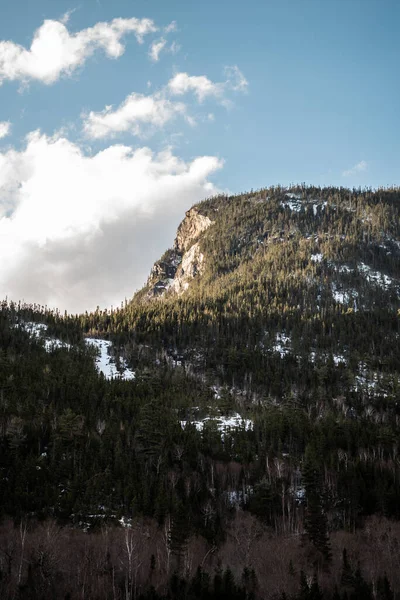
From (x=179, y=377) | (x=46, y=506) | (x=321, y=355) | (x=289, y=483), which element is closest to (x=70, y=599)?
(x=46, y=506)

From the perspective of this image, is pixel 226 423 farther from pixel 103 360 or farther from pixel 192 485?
pixel 103 360

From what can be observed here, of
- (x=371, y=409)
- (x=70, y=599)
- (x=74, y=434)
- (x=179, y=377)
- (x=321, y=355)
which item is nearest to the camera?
(x=70, y=599)

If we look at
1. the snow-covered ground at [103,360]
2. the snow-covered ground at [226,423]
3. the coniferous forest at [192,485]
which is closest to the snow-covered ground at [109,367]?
the snow-covered ground at [103,360]

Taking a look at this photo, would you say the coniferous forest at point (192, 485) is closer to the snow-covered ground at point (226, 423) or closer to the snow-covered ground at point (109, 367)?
the snow-covered ground at point (226, 423)

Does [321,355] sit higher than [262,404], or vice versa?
[321,355]

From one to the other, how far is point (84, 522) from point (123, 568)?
21.8 m

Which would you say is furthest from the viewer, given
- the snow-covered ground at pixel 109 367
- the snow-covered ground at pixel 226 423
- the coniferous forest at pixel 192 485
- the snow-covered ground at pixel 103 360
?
the snow-covered ground at pixel 103 360

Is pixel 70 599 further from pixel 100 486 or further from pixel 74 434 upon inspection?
pixel 74 434

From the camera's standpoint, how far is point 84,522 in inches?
2970

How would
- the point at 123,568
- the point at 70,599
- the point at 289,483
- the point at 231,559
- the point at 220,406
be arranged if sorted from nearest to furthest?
the point at 70,599, the point at 123,568, the point at 231,559, the point at 289,483, the point at 220,406

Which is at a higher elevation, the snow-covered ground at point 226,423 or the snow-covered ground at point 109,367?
the snow-covered ground at point 109,367

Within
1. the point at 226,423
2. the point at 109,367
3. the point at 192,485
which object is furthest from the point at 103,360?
the point at 192,485

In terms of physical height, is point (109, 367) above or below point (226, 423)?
above

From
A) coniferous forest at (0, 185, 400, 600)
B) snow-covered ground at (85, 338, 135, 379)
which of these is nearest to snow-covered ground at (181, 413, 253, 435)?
coniferous forest at (0, 185, 400, 600)
